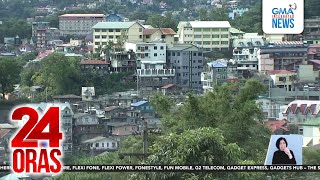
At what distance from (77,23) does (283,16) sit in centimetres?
2345

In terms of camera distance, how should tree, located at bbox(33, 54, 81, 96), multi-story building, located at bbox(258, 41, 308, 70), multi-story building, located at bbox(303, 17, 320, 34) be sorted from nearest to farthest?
1. tree, located at bbox(33, 54, 81, 96)
2. multi-story building, located at bbox(258, 41, 308, 70)
3. multi-story building, located at bbox(303, 17, 320, 34)

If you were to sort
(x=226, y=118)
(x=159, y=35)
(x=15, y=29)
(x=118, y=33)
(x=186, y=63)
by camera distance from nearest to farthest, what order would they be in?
1. (x=226, y=118)
2. (x=186, y=63)
3. (x=159, y=35)
4. (x=118, y=33)
5. (x=15, y=29)

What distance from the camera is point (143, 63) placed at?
659 inches

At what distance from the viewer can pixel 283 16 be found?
240 centimetres

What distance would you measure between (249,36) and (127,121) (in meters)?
6.63

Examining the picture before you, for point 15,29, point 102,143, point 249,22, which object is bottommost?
point 102,143

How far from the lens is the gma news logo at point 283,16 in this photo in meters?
2.38

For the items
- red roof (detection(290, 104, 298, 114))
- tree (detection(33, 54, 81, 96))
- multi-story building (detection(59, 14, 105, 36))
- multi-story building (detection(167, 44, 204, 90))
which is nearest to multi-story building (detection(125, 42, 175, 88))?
multi-story building (detection(167, 44, 204, 90))

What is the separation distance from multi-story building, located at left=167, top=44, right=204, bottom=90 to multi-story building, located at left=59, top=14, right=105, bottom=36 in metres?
8.25

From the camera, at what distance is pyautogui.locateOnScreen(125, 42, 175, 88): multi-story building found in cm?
1636

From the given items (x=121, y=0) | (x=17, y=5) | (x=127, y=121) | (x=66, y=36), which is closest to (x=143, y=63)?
(x=127, y=121)

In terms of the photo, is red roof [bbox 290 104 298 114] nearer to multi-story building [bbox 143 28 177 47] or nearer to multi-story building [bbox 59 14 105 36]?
multi-story building [bbox 143 28 177 47]

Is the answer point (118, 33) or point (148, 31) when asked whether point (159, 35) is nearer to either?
point (148, 31)

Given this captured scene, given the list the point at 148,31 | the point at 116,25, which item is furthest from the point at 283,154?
the point at 116,25
